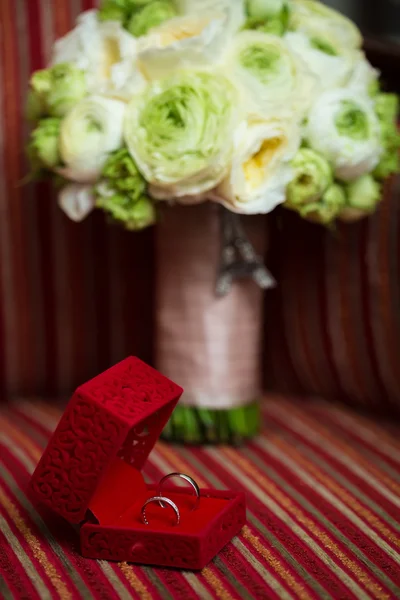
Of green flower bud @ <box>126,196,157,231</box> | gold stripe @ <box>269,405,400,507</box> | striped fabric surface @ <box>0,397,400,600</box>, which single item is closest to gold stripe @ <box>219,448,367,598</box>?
striped fabric surface @ <box>0,397,400,600</box>

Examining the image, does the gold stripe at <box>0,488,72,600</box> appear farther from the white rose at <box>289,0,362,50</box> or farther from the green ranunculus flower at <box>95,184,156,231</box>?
the white rose at <box>289,0,362,50</box>

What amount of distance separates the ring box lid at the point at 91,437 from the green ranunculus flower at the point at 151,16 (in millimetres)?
456

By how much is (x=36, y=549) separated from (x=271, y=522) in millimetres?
243

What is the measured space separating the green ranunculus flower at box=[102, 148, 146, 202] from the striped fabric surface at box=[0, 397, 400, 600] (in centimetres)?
34

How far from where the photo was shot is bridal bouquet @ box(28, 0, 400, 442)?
0.93 meters

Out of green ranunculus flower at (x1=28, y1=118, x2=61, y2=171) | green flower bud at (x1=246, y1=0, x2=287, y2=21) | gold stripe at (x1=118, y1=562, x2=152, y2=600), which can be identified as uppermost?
green flower bud at (x1=246, y1=0, x2=287, y2=21)

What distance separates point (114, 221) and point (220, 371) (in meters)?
0.25

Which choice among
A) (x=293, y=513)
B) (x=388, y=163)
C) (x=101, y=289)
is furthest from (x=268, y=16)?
(x=293, y=513)

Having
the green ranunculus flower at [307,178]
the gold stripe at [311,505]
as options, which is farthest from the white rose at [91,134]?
the gold stripe at [311,505]

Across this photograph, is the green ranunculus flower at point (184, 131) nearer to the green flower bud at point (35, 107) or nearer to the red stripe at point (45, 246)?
the green flower bud at point (35, 107)

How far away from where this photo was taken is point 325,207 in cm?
98

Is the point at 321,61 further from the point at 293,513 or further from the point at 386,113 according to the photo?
the point at 293,513

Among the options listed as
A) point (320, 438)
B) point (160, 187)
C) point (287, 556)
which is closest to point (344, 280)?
point (320, 438)

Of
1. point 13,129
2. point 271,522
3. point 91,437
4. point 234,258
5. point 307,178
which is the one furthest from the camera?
point 13,129
